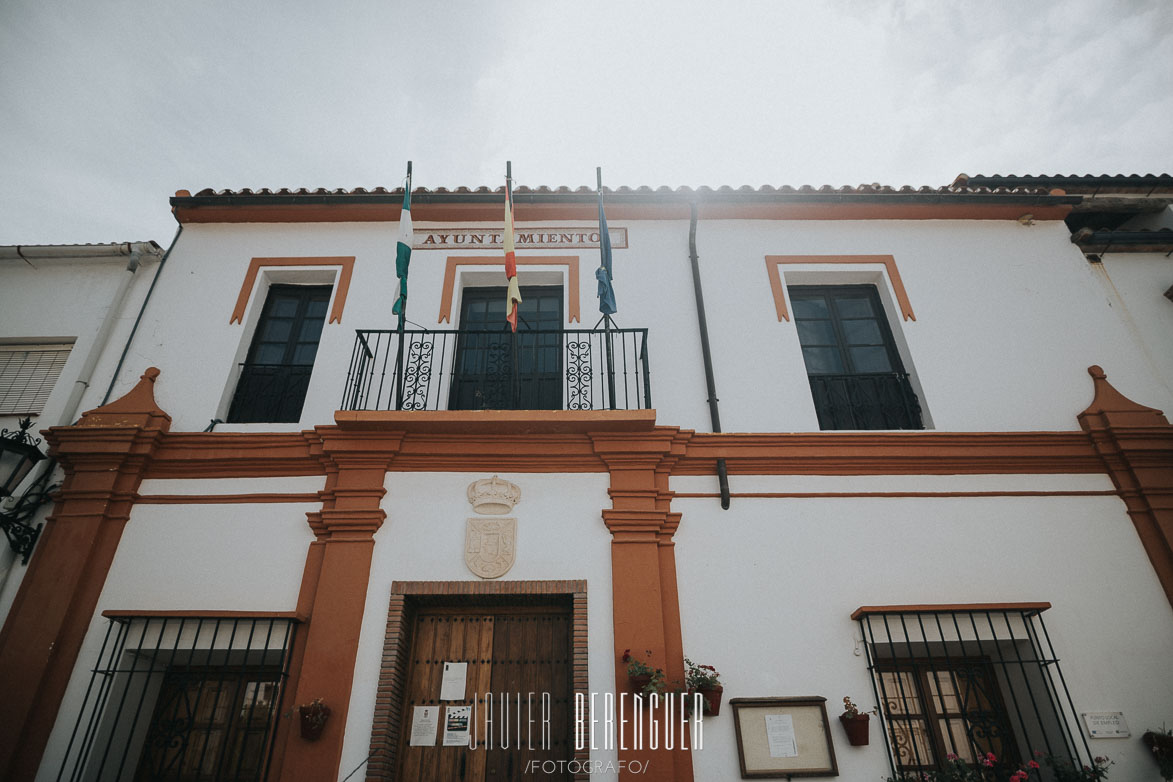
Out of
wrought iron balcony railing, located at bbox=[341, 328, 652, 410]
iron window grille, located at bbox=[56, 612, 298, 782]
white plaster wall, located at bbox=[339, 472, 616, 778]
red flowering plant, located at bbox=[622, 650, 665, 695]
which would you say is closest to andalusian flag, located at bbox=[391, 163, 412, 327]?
wrought iron balcony railing, located at bbox=[341, 328, 652, 410]

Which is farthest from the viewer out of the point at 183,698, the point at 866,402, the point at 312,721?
the point at 866,402

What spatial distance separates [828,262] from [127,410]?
6.84 metres

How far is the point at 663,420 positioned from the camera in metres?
5.59

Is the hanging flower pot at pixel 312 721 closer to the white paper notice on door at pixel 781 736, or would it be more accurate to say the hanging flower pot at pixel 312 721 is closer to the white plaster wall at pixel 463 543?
the white plaster wall at pixel 463 543

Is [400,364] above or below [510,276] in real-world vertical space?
below

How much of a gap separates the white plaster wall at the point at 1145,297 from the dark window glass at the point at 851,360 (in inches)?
92.4

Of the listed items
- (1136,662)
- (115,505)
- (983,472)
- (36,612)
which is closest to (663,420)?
(983,472)

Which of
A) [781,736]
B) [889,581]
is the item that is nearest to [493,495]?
[781,736]

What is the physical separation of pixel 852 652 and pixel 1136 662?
2.12 meters

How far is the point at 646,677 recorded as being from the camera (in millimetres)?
4285

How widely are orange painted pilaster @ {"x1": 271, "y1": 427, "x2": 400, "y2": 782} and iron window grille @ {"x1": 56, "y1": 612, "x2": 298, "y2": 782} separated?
0.21 meters

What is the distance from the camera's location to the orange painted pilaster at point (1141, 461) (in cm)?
501

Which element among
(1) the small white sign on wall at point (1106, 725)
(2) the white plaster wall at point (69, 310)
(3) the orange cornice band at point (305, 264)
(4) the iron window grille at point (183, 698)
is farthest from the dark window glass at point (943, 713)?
(2) the white plaster wall at point (69, 310)

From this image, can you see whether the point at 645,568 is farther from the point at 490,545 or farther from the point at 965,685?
the point at 965,685
